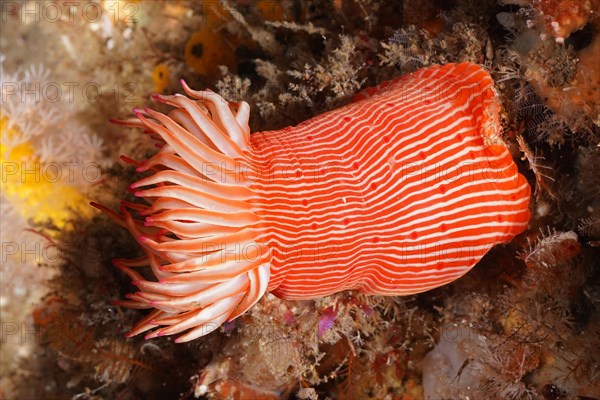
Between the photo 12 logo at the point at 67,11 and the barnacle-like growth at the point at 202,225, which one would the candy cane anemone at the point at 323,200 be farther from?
the photo 12 logo at the point at 67,11

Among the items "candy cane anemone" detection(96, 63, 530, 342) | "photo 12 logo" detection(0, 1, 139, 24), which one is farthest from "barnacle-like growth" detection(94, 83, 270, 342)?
"photo 12 logo" detection(0, 1, 139, 24)

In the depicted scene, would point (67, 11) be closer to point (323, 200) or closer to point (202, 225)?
point (202, 225)

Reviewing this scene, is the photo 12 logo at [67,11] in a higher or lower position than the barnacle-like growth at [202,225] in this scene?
higher

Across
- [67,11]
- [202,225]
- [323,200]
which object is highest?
[67,11]

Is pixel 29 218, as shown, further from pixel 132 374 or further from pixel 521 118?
pixel 521 118

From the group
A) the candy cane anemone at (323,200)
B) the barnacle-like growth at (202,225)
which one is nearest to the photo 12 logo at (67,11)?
the candy cane anemone at (323,200)

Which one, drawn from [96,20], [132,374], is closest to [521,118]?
[132,374]

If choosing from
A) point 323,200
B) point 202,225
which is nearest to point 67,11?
point 202,225
